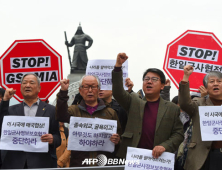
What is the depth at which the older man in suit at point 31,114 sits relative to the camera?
3.48 metres

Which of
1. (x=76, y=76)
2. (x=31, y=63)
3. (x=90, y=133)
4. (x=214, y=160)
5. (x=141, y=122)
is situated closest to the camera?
(x=214, y=160)

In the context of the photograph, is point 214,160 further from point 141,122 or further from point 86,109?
point 86,109

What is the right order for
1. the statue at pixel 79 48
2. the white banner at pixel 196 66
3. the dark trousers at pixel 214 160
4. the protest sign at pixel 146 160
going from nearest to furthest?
the protest sign at pixel 146 160 < the dark trousers at pixel 214 160 < the white banner at pixel 196 66 < the statue at pixel 79 48

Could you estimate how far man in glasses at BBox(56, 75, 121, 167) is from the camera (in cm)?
344

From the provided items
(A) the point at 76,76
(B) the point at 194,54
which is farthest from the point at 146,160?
(A) the point at 76,76

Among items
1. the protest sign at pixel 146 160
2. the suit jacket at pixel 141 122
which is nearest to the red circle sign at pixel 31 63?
the suit jacket at pixel 141 122

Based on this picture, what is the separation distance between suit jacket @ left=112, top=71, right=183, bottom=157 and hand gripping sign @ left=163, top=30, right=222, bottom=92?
4.30 feet

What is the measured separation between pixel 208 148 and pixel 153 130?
517 mm

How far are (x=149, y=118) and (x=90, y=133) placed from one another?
0.58 m

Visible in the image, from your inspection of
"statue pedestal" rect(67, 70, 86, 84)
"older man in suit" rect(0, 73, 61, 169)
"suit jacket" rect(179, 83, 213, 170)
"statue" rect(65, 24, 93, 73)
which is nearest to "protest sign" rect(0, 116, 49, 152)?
"older man in suit" rect(0, 73, 61, 169)

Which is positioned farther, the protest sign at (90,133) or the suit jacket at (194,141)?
the protest sign at (90,133)

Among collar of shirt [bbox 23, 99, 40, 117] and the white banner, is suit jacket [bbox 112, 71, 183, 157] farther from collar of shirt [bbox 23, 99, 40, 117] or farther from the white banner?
the white banner

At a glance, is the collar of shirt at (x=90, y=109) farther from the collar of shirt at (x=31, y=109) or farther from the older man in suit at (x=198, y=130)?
the older man in suit at (x=198, y=130)

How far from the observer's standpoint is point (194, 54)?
4820mm
